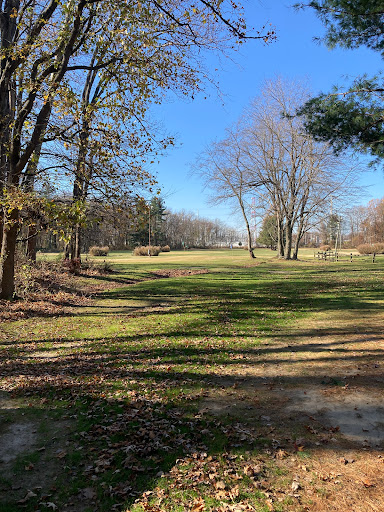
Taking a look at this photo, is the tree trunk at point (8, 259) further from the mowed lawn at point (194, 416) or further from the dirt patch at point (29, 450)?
the dirt patch at point (29, 450)

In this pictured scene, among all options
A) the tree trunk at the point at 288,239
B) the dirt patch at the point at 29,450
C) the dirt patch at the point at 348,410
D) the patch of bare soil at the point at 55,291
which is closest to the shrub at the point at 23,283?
the patch of bare soil at the point at 55,291

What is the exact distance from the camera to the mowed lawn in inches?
120

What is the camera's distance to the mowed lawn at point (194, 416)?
304 centimetres

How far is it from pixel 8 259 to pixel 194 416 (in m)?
8.64

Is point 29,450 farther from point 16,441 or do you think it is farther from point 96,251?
point 96,251

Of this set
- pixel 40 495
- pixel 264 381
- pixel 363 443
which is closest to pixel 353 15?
pixel 264 381

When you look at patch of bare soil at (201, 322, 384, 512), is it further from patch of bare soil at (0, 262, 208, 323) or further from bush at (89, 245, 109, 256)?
bush at (89, 245, 109, 256)

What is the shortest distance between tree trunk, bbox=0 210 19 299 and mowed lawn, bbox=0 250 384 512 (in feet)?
7.17

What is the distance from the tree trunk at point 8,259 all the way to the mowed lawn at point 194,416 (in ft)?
7.17

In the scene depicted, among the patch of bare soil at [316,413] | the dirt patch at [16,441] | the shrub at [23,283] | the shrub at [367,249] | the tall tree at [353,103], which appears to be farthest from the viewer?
the shrub at [367,249]

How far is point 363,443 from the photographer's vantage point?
142 inches

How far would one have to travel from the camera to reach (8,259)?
1061cm

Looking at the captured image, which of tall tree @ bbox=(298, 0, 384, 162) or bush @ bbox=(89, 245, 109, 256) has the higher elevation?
tall tree @ bbox=(298, 0, 384, 162)

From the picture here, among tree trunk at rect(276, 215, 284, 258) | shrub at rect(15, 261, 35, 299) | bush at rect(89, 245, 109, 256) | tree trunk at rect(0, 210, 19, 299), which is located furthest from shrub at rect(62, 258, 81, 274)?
bush at rect(89, 245, 109, 256)
